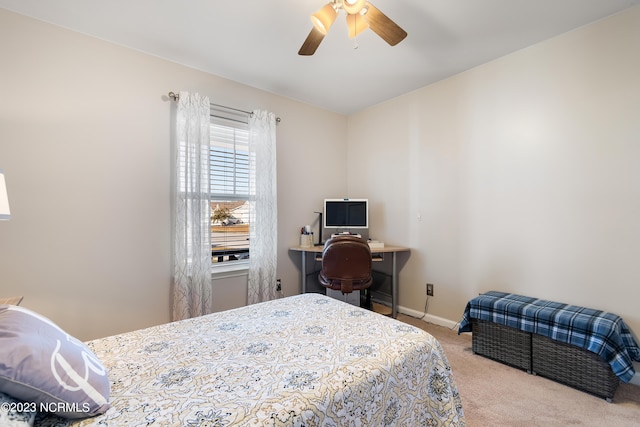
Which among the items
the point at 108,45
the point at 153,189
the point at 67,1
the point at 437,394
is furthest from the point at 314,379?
the point at 108,45

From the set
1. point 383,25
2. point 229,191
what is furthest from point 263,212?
point 383,25

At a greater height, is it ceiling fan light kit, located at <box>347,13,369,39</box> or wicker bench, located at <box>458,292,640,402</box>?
ceiling fan light kit, located at <box>347,13,369,39</box>

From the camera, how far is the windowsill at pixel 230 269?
2.73m

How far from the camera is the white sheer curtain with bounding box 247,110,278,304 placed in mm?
2889

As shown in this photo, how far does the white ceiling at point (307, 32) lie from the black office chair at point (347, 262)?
1.61 m

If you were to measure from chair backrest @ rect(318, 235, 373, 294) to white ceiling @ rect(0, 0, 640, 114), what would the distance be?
161cm

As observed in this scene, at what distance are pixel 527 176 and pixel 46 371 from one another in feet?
9.82

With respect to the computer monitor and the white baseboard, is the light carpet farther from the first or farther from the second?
the computer monitor

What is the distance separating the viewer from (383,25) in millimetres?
1611

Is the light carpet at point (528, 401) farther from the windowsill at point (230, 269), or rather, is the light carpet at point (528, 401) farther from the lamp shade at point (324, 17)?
the lamp shade at point (324, 17)

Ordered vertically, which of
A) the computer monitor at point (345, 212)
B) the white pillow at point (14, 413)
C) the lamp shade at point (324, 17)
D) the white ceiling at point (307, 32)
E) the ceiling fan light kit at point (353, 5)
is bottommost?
the white pillow at point (14, 413)

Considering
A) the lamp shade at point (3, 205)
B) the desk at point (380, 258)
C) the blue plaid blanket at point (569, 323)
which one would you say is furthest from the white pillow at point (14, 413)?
the blue plaid blanket at point (569, 323)

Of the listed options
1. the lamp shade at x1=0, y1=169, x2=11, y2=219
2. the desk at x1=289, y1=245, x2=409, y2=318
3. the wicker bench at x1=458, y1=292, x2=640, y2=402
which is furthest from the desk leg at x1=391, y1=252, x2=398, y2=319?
the lamp shade at x1=0, y1=169, x2=11, y2=219

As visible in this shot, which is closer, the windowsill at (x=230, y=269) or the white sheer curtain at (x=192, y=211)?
the white sheer curtain at (x=192, y=211)
